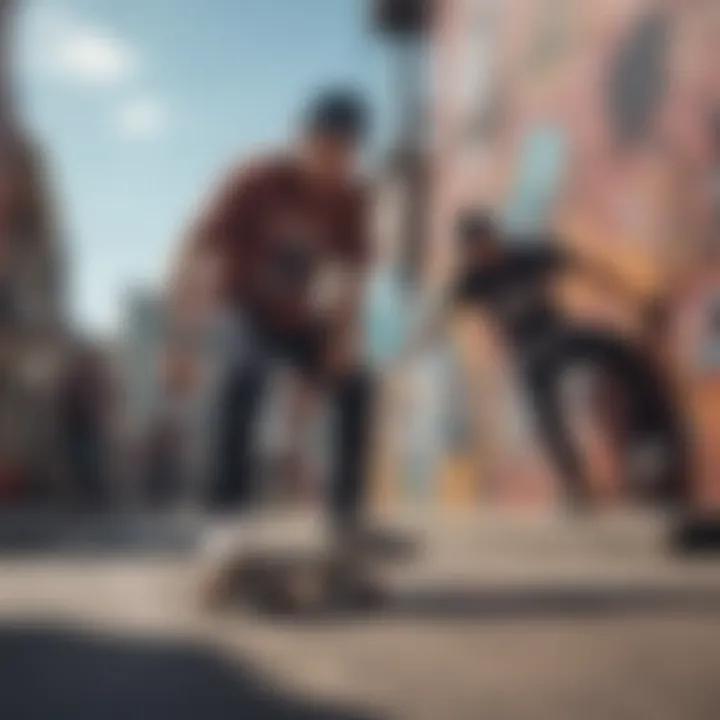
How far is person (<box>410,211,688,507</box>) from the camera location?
1606 millimetres

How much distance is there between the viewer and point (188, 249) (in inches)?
58.4

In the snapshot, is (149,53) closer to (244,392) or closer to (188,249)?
(188,249)

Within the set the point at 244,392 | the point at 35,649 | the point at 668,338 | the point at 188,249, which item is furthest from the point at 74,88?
the point at 668,338

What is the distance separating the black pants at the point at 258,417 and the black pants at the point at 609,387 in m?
0.26

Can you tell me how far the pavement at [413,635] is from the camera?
1481 millimetres

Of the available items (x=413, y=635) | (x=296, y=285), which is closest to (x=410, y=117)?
(x=296, y=285)

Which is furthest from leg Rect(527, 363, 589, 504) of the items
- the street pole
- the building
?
the building

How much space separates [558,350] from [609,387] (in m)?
0.09

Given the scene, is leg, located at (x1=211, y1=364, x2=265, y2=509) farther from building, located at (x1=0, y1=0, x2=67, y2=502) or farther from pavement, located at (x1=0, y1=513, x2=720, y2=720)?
building, located at (x1=0, y1=0, x2=67, y2=502)

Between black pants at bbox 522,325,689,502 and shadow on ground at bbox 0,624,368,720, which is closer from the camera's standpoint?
shadow on ground at bbox 0,624,368,720

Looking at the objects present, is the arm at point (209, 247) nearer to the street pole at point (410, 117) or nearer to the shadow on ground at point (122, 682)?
the street pole at point (410, 117)

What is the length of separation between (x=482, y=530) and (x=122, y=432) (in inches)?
20.1

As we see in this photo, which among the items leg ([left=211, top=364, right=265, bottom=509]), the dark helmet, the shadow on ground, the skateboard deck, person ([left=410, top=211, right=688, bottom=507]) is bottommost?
the shadow on ground

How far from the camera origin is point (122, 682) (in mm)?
1503
